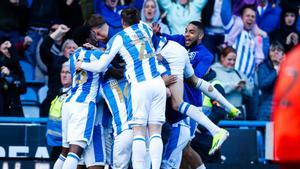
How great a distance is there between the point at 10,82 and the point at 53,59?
0.80 meters

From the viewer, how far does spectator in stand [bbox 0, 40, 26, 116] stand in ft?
48.8

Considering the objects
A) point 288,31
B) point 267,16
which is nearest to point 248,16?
point 267,16

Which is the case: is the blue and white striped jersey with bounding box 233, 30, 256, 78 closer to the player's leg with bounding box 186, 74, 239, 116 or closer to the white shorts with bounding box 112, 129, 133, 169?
the player's leg with bounding box 186, 74, 239, 116

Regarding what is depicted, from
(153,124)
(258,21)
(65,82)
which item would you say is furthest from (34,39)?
(153,124)

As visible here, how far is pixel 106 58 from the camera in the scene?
1159cm

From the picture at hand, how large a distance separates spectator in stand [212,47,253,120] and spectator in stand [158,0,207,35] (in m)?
0.75

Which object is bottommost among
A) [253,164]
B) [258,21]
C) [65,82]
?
[253,164]

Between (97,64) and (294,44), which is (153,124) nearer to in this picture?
(97,64)

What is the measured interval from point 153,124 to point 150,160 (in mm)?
497

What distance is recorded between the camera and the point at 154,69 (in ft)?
38.5

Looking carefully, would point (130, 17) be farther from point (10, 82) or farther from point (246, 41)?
point (246, 41)

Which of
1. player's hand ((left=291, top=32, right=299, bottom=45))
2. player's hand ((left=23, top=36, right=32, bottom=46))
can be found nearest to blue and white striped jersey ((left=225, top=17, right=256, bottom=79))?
player's hand ((left=291, top=32, right=299, bottom=45))

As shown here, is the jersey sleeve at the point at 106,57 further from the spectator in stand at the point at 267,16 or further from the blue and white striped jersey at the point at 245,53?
the spectator in stand at the point at 267,16

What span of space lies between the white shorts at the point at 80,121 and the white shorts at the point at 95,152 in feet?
0.50
